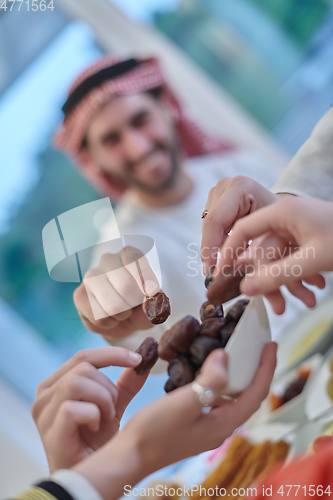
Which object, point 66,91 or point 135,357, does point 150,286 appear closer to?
point 135,357

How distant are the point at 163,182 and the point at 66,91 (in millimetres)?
387

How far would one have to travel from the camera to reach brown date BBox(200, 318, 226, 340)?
0.87 feet

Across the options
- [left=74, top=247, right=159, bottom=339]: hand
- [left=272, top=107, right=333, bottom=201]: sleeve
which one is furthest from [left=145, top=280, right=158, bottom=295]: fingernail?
[left=272, top=107, right=333, bottom=201]: sleeve

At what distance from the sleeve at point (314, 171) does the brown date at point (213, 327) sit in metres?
0.21

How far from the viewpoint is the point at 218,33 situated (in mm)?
1547

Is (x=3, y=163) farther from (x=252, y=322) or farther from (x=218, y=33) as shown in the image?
(x=218, y=33)

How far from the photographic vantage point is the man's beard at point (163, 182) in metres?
0.96

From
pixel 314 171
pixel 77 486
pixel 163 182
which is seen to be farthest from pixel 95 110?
pixel 77 486

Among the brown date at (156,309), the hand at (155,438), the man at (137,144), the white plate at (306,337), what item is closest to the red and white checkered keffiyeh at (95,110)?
the man at (137,144)

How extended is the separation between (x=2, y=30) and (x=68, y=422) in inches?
51.5

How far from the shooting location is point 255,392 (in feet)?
0.82

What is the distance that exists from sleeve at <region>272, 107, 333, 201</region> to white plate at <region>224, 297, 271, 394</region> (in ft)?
0.66

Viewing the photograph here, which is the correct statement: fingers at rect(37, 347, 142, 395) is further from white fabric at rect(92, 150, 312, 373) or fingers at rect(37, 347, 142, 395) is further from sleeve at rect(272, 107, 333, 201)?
sleeve at rect(272, 107, 333, 201)

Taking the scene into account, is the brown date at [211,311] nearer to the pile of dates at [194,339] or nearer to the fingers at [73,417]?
the pile of dates at [194,339]
